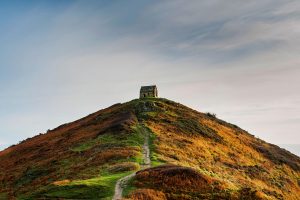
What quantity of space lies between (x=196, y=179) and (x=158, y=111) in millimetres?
40647

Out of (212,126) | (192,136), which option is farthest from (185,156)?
(212,126)

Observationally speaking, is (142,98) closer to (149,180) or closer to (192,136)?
(192,136)

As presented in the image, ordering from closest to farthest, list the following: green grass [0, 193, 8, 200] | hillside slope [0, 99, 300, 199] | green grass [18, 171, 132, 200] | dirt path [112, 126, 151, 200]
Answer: dirt path [112, 126, 151, 200] < green grass [18, 171, 132, 200] < hillside slope [0, 99, 300, 199] < green grass [0, 193, 8, 200]

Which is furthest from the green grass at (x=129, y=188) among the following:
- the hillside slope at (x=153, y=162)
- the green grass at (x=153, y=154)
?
the green grass at (x=153, y=154)

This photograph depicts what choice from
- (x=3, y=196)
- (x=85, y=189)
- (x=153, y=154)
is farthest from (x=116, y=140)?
(x=85, y=189)

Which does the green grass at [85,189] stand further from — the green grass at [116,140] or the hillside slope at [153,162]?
the green grass at [116,140]

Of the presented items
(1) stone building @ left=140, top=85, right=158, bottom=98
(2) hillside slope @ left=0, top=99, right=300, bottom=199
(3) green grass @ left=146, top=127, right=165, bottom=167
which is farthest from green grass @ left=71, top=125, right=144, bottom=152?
(1) stone building @ left=140, top=85, right=158, bottom=98

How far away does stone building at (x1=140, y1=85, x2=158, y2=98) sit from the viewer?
98.3m

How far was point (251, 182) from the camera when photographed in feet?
192

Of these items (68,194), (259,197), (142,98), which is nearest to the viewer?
(68,194)

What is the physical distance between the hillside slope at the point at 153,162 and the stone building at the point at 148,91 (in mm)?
6236

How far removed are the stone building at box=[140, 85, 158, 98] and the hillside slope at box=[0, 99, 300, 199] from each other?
6.24 m

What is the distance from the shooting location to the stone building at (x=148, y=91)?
9831 cm

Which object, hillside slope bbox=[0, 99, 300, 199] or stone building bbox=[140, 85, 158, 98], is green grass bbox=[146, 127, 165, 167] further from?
stone building bbox=[140, 85, 158, 98]
